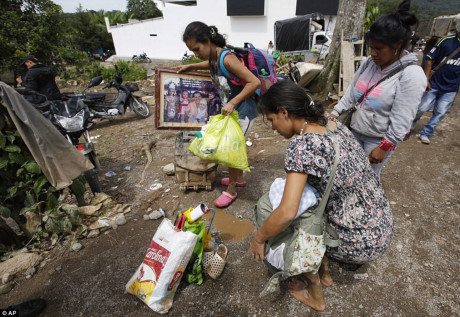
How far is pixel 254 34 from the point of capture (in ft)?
57.9

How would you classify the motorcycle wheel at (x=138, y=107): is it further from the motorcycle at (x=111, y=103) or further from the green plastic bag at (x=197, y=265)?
the green plastic bag at (x=197, y=265)

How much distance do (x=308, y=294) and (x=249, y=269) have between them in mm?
510

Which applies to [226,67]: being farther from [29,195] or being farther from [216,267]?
[29,195]

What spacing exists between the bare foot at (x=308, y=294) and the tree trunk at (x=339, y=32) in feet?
18.6

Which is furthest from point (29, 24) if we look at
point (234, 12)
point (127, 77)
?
point (234, 12)

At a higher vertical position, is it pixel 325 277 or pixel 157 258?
pixel 157 258

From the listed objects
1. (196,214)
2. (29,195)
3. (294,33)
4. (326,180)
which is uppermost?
(294,33)

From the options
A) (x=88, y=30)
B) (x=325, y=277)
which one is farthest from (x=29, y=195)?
(x=88, y=30)

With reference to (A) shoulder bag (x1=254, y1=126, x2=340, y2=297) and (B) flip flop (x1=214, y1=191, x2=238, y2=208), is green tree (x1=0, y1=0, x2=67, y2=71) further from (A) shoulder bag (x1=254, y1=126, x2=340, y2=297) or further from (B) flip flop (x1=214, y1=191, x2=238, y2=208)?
(A) shoulder bag (x1=254, y1=126, x2=340, y2=297)

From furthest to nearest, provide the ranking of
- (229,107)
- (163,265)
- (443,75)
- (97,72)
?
(97,72), (443,75), (229,107), (163,265)

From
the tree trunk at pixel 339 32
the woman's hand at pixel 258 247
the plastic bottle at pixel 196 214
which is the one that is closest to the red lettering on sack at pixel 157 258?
the plastic bottle at pixel 196 214

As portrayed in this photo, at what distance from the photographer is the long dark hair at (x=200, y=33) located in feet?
6.86

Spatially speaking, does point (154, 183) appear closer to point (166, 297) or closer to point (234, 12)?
point (166, 297)

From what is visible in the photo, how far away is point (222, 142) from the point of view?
7.32 ft
